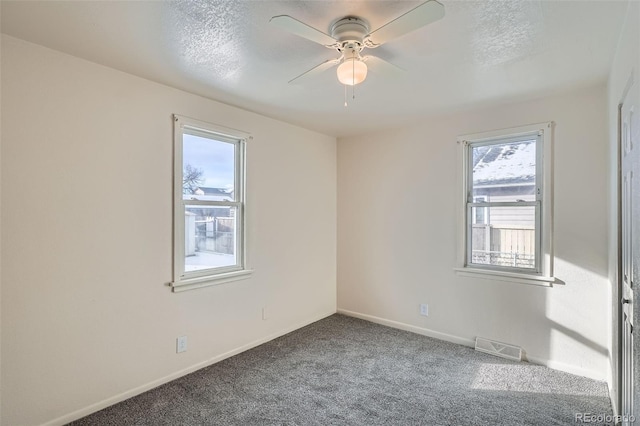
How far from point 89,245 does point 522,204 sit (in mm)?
3701

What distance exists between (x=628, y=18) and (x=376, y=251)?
121 inches

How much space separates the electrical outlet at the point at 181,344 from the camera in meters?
2.84

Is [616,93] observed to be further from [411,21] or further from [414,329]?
[414,329]

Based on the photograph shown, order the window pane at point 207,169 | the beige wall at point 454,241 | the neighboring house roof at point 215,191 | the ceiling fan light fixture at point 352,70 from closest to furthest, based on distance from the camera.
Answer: the ceiling fan light fixture at point 352,70, the beige wall at point 454,241, the window pane at point 207,169, the neighboring house roof at point 215,191

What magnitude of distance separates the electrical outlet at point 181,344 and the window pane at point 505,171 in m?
3.19

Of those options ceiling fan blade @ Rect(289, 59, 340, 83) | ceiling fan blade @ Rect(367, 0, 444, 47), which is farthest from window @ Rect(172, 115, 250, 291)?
ceiling fan blade @ Rect(367, 0, 444, 47)

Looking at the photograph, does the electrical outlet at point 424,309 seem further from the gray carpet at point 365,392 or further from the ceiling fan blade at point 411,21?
the ceiling fan blade at point 411,21

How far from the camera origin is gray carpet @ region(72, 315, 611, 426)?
7.48ft

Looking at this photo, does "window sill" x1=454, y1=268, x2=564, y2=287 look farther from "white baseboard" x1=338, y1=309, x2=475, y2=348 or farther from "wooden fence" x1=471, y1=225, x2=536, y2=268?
"white baseboard" x1=338, y1=309, x2=475, y2=348

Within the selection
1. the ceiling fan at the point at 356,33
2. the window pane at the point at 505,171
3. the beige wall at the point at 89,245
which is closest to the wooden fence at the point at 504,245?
the window pane at the point at 505,171

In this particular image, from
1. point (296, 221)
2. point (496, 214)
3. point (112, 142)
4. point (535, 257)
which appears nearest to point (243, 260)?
point (296, 221)

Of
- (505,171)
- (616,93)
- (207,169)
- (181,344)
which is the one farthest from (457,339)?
(207,169)

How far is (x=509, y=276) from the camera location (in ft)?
10.6

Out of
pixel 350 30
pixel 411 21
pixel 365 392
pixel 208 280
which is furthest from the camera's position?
pixel 208 280
